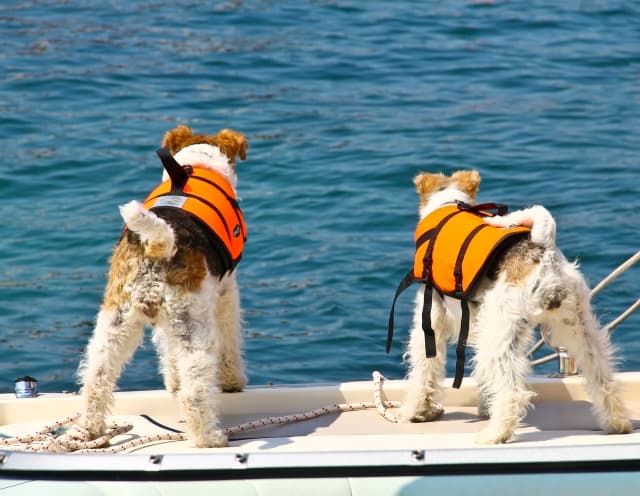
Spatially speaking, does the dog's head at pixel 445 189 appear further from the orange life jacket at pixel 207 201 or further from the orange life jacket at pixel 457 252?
the orange life jacket at pixel 207 201

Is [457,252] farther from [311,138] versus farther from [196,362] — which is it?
[311,138]

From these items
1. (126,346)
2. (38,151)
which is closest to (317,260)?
(38,151)

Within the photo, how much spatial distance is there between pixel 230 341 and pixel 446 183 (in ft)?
4.77

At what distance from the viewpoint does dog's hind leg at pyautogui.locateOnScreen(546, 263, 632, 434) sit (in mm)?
5051

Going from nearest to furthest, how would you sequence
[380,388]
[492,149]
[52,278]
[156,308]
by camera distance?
1. [156,308]
2. [380,388]
3. [52,278]
4. [492,149]

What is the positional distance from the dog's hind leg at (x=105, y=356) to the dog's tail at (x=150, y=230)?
36 cm

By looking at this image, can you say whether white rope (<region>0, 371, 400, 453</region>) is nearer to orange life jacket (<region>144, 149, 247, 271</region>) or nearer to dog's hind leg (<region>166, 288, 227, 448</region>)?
dog's hind leg (<region>166, 288, 227, 448</region>)

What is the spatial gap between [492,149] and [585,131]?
1.24 m

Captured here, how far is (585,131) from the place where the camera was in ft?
41.2

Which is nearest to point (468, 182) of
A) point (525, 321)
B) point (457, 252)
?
point (457, 252)

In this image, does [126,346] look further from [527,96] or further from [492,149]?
[527,96]

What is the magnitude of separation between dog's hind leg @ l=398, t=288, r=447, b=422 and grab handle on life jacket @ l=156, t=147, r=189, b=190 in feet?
4.39

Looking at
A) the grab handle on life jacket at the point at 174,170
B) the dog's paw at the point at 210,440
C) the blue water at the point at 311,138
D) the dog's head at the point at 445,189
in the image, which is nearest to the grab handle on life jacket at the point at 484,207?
the dog's head at the point at 445,189

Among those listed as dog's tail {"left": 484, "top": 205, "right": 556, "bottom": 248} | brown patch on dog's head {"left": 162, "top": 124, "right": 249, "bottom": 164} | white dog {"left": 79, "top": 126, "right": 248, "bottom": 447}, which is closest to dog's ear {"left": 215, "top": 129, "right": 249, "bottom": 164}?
brown patch on dog's head {"left": 162, "top": 124, "right": 249, "bottom": 164}
